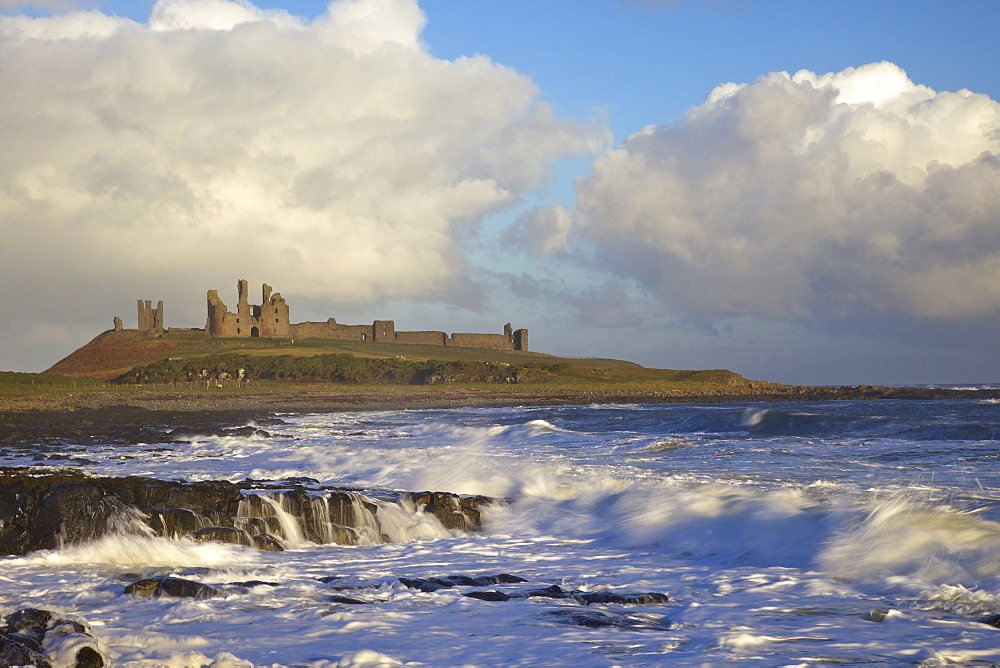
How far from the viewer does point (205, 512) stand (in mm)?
9508

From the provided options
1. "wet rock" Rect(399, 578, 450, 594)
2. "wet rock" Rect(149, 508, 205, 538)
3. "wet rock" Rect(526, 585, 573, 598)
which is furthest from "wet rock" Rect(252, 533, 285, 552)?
"wet rock" Rect(526, 585, 573, 598)

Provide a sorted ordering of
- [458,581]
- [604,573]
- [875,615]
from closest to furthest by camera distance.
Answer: [875,615] < [458,581] < [604,573]

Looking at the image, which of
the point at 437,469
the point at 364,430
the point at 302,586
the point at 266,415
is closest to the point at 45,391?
the point at 266,415

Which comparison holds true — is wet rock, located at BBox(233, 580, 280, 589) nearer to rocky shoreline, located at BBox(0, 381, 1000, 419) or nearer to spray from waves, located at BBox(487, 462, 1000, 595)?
spray from waves, located at BBox(487, 462, 1000, 595)

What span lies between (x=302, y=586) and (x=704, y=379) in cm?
7561

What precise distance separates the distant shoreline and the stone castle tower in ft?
145

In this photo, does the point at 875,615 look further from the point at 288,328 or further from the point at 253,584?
the point at 288,328

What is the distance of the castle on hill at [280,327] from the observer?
106 metres

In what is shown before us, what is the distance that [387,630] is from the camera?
585cm

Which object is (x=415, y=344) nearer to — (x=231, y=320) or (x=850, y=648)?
(x=231, y=320)

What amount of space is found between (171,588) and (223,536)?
2.35m

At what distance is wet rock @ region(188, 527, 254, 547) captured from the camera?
29.3 feet

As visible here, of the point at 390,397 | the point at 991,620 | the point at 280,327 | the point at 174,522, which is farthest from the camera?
the point at 280,327

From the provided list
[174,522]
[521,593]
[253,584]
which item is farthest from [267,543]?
[521,593]
